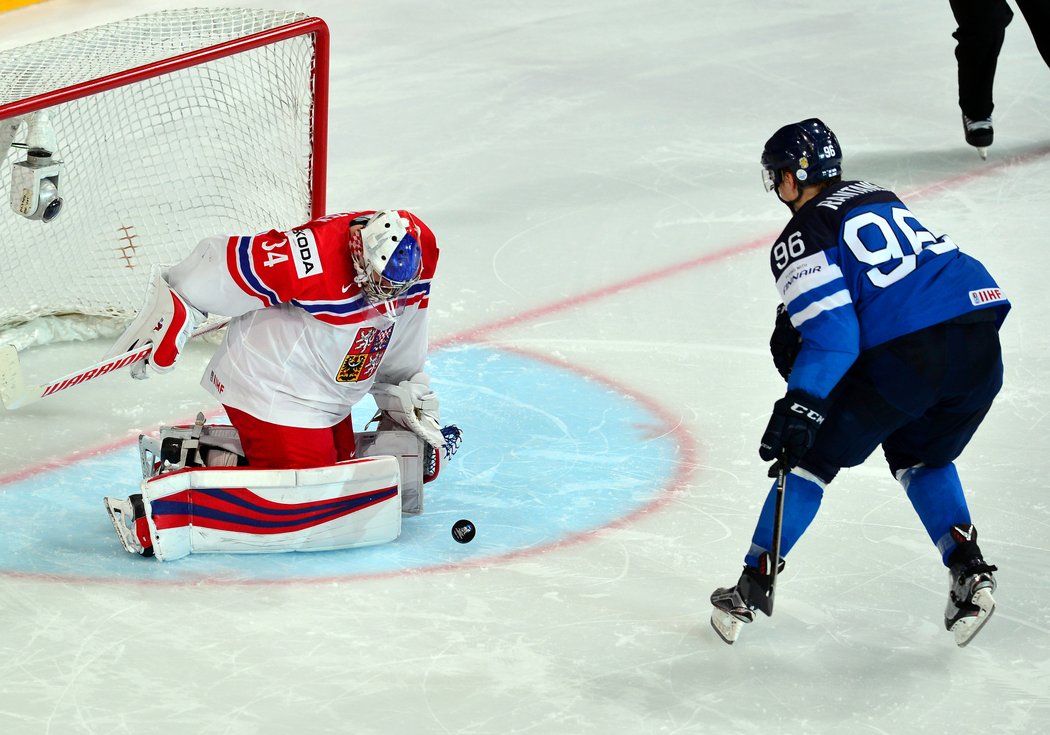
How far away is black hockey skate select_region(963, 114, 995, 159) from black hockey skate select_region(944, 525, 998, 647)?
3.35m

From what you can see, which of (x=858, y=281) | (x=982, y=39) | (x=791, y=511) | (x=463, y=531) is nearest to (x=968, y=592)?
(x=791, y=511)

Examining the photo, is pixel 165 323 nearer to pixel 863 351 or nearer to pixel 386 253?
pixel 386 253

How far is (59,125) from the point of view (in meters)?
4.11

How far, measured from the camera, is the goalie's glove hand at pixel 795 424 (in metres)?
2.87

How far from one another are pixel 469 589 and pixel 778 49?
4.82 metres

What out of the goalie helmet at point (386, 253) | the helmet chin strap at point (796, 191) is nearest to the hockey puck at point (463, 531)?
the goalie helmet at point (386, 253)

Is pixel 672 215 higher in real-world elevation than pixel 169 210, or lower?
lower

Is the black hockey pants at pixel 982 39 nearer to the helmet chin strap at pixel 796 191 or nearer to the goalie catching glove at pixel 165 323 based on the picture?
the helmet chin strap at pixel 796 191

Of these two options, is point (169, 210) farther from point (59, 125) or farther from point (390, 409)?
point (390, 409)

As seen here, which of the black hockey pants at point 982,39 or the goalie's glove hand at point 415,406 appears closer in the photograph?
the goalie's glove hand at point 415,406

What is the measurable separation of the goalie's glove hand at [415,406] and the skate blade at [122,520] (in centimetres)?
64

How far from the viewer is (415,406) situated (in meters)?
3.58

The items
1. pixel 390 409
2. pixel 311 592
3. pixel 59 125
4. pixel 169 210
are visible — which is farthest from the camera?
pixel 169 210

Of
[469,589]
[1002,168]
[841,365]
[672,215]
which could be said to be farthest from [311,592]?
[1002,168]
